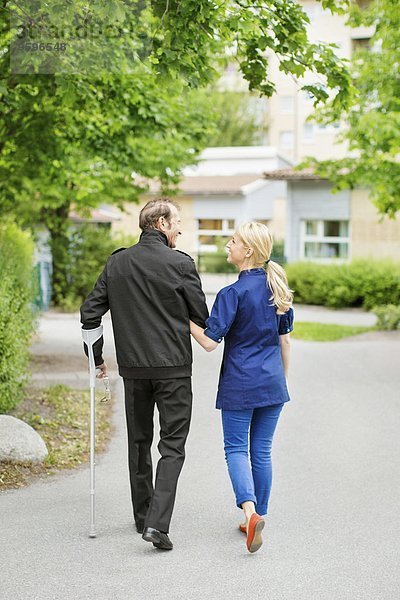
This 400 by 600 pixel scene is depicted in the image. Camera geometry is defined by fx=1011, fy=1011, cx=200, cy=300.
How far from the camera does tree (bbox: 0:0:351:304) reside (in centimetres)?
791

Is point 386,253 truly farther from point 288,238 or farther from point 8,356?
point 8,356

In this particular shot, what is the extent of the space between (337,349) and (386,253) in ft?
59.2

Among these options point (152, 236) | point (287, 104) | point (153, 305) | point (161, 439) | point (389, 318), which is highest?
point (287, 104)

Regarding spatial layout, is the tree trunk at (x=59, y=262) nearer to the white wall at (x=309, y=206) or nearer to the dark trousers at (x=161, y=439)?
the white wall at (x=309, y=206)

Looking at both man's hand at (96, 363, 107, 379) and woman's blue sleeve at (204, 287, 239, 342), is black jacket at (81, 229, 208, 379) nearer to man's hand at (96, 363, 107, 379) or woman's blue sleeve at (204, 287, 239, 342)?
woman's blue sleeve at (204, 287, 239, 342)

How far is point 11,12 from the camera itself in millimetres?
8312

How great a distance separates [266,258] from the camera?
5.77 metres

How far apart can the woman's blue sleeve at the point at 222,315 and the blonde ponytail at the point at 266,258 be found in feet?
0.73

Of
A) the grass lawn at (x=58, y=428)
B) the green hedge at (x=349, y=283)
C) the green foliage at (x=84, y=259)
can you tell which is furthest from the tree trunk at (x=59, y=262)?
the grass lawn at (x=58, y=428)

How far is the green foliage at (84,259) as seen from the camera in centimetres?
2614

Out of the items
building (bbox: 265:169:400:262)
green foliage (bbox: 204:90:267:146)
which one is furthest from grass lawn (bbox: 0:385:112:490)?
green foliage (bbox: 204:90:267:146)

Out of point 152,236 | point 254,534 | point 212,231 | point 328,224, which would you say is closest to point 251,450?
point 254,534

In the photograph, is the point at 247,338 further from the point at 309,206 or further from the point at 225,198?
the point at 225,198

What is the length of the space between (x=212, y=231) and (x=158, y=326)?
137ft
